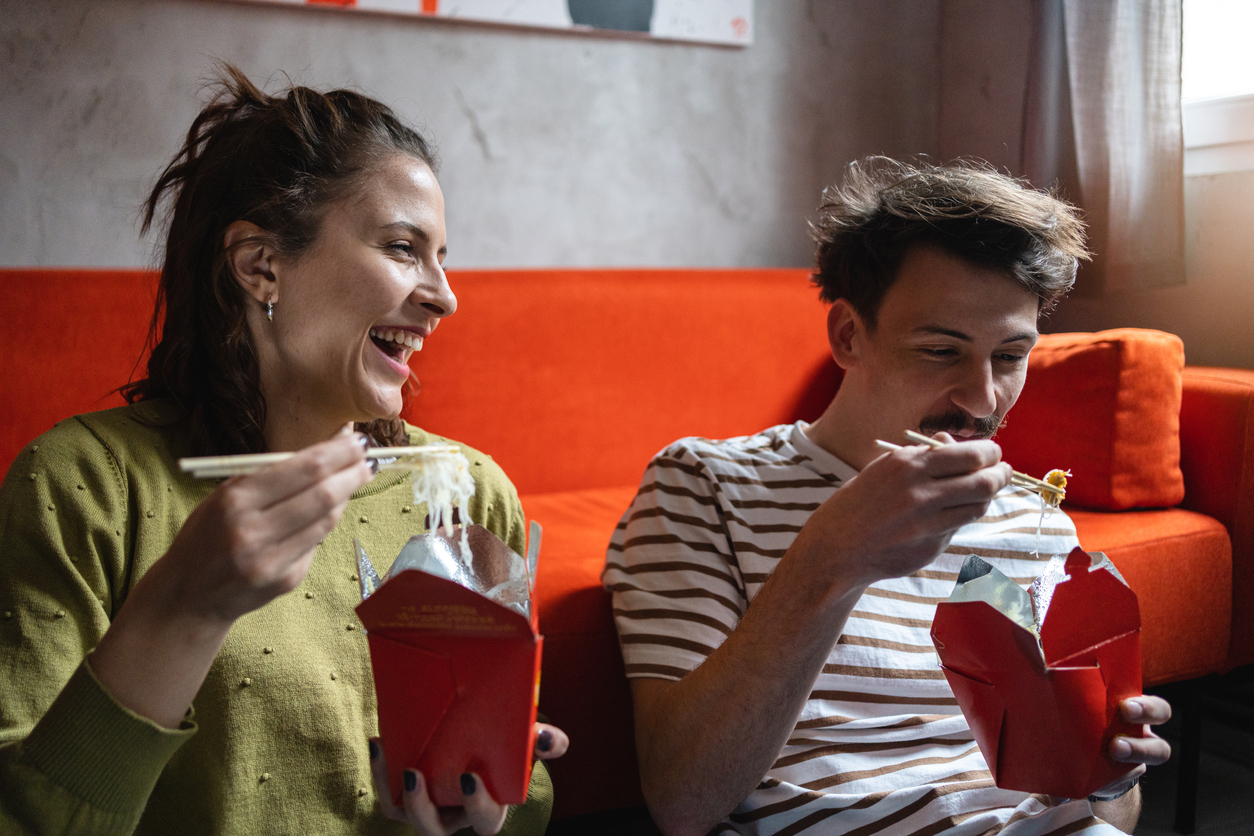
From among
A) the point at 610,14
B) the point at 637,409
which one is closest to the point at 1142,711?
the point at 637,409

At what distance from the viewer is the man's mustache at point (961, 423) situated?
1.07 m

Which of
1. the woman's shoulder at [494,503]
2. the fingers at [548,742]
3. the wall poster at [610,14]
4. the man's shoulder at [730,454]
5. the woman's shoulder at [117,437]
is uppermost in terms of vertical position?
the wall poster at [610,14]

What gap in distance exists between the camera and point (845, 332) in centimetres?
119

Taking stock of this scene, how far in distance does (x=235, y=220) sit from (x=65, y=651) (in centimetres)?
46

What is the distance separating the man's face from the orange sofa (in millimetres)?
565

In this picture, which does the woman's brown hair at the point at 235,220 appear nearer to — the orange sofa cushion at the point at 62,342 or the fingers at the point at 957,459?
the fingers at the point at 957,459

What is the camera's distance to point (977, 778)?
96cm

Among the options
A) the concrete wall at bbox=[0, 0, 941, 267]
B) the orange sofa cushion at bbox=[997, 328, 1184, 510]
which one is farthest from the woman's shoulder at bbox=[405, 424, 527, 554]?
the concrete wall at bbox=[0, 0, 941, 267]

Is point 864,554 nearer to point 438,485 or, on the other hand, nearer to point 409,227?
point 438,485

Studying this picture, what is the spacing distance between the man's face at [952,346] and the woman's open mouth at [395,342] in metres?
0.56

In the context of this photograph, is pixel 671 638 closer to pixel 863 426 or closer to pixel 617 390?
pixel 863 426

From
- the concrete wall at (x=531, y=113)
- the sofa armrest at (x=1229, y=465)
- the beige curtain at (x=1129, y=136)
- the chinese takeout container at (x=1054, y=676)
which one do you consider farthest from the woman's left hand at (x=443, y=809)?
the beige curtain at (x=1129, y=136)

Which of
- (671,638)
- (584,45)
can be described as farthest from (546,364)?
(671,638)

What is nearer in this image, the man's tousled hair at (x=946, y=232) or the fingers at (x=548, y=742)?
the fingers at (x=548, y=742)
